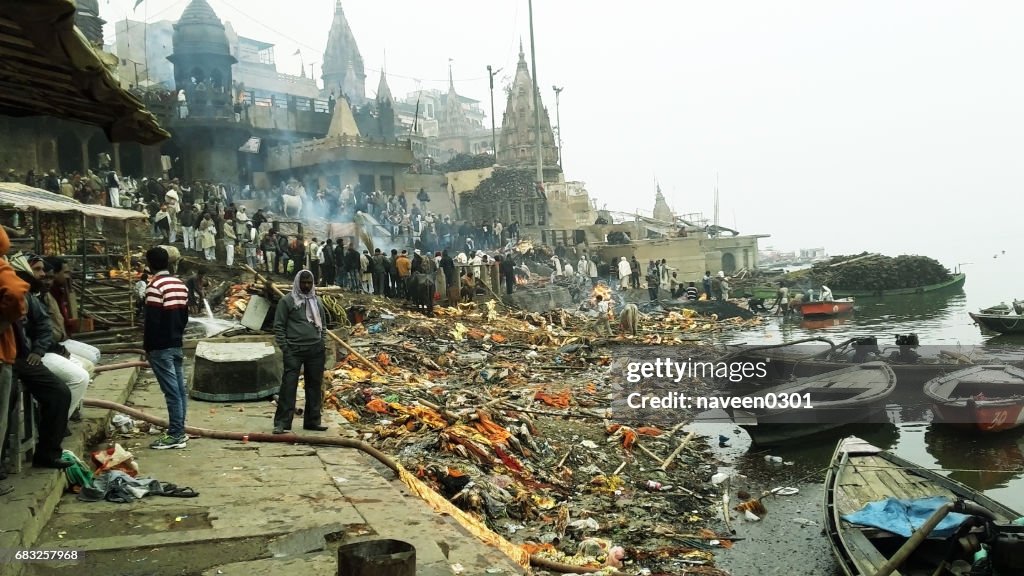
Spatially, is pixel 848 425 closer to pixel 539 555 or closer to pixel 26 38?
pixel 539 555

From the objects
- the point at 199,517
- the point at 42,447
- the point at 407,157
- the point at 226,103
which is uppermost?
the point at 226,103

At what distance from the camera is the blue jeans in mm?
6051

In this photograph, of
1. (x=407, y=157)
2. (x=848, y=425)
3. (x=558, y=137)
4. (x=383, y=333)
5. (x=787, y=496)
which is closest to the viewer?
(x=787, y=496)

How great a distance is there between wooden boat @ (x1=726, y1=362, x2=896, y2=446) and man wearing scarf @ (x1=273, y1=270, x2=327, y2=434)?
817 cm

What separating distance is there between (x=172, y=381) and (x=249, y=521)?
1.84m

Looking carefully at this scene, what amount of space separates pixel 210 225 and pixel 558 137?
4386 cm

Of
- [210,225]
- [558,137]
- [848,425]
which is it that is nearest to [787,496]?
[848,425]

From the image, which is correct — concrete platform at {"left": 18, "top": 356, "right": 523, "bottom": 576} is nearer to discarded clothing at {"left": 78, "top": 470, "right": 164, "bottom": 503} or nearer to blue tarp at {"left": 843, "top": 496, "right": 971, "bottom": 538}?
discarded clothing at {"left": 78, "top": 470, "right": 164, "bottom": 503}

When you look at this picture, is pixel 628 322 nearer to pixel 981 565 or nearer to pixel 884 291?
pixel 981 565

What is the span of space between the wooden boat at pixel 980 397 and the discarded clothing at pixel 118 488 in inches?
534

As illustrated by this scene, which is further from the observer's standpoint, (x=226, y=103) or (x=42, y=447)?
(x=226, y=103)

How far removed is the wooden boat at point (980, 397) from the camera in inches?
525

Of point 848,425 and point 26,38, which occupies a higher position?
point 26,38

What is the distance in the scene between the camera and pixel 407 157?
38.8 metres
